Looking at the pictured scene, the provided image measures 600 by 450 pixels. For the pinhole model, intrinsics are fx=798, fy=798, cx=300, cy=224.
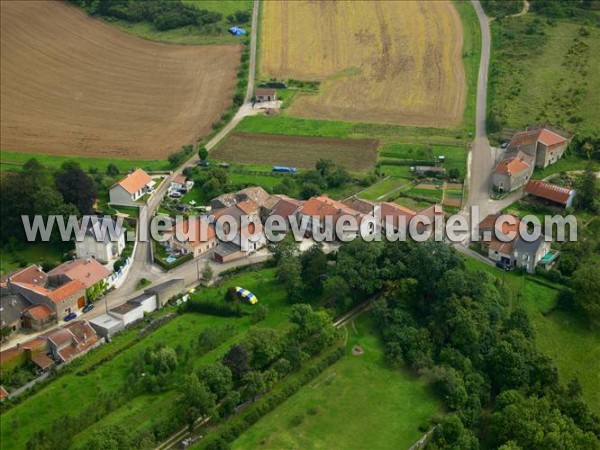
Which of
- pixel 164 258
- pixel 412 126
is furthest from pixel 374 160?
pixel 164 258

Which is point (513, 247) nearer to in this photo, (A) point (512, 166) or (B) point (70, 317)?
(A) point (512, 166)

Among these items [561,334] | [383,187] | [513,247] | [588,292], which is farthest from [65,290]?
[588,292]

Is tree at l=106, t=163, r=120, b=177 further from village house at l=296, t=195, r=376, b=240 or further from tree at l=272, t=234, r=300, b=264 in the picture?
tree at l=272, t=234, r=300, b=264

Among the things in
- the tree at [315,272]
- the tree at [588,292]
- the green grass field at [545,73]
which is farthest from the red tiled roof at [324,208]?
the green grass field at [545,73]

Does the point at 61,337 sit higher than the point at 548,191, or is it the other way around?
the point at 548,191

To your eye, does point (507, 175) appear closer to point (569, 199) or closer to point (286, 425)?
point (569, 199)
